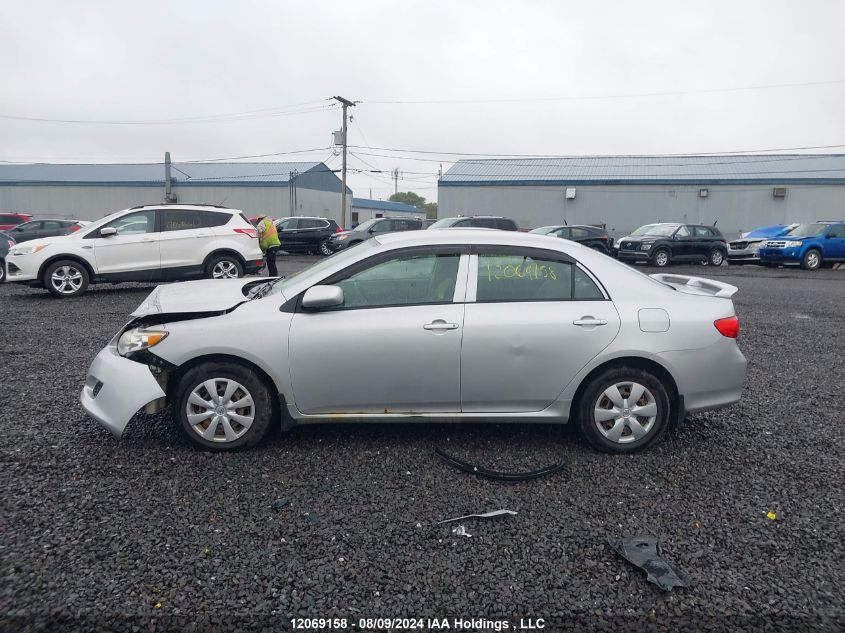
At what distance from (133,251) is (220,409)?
28.6ft

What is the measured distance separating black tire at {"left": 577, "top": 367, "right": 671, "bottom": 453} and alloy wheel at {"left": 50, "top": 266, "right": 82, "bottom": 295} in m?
10.5

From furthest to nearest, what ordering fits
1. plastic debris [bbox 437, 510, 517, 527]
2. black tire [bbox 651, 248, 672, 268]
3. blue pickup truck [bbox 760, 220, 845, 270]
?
1. black tire [bbox 651, 248, 672, 268]
2. blue pickup truck [bbox 760, 220, 845, 270]
3. plastic debris [bbox 437, 510, 517, 527]

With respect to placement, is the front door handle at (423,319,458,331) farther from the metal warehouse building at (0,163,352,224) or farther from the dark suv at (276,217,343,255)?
the metal warehouse building at (0,163,352,224)

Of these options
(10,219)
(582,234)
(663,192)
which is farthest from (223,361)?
(663,192)

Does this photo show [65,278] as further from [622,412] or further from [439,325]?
[622,412]

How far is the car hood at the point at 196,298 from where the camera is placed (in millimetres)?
4078

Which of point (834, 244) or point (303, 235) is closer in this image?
point (834, 244)

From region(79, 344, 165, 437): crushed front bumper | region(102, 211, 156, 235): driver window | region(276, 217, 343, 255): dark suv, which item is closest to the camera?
region(79, 344, 165, 437): crushed front bumper

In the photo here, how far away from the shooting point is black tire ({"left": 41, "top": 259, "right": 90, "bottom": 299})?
36.7ft

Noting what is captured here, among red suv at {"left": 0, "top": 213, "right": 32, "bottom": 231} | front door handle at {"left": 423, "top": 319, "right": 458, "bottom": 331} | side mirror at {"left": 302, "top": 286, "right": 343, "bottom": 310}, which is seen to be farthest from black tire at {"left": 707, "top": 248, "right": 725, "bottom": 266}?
red suv at {"left": 0, "top": 213, "right": 32, "bottom": 231}

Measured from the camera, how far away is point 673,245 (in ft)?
69.7

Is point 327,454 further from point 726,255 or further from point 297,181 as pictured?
point 297,181

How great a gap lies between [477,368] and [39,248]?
1041 cm

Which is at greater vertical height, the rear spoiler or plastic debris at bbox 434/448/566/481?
the rear spoiler
